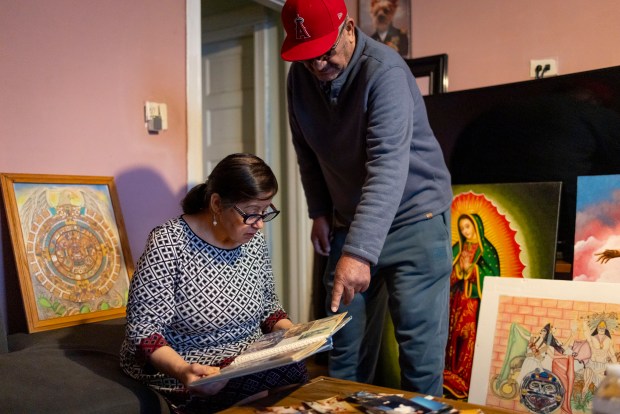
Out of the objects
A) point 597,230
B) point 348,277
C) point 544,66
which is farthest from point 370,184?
point 544,66

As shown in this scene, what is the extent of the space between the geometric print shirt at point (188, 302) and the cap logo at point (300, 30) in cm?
55

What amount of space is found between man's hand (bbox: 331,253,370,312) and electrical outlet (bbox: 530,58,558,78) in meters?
1.64

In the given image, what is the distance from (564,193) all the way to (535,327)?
0.54 metres

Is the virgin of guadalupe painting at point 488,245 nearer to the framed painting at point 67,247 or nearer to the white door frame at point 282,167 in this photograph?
the white door frame at point 282,167

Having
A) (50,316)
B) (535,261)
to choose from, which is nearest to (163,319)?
(50,316)

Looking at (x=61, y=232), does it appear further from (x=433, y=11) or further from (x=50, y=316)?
(x=433, y=11)

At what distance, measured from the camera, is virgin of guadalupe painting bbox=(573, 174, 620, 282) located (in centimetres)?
209

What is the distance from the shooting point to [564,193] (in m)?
2.24

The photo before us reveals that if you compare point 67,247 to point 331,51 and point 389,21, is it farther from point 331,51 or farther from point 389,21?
point 389,21

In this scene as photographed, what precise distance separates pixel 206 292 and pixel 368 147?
0.54 metres

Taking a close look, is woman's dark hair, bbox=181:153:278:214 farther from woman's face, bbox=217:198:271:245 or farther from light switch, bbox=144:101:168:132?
light switch, bbox=144:101:168:132

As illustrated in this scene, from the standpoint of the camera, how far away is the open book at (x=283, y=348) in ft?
3.62

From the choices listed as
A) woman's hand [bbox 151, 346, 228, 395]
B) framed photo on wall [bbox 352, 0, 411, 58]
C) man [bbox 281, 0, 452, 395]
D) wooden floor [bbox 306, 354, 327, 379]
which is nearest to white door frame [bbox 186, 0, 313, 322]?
wooden floor [bbox 306, 354, 327, 379]

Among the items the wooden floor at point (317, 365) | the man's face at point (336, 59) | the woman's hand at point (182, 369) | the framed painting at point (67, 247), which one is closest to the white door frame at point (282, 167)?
the wooden floor at point (317, 365)
